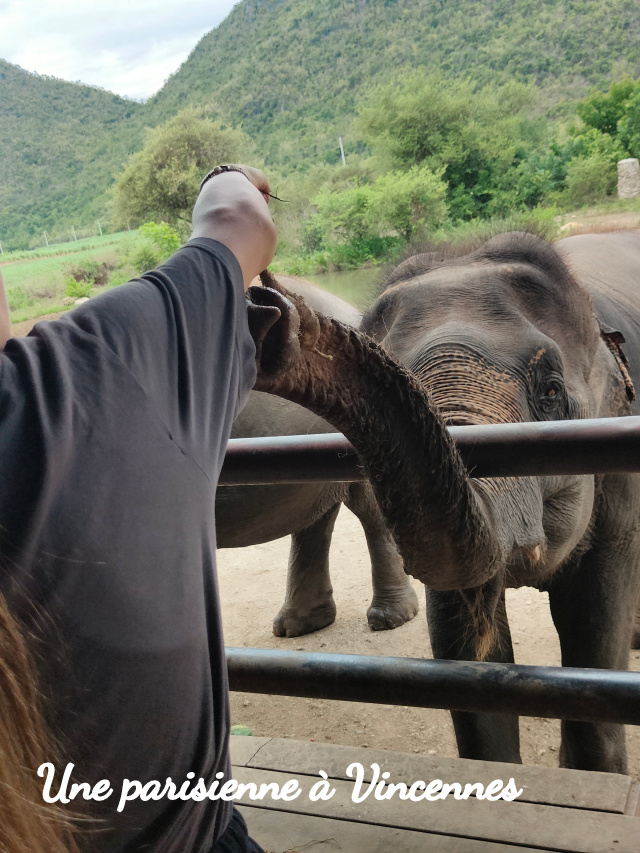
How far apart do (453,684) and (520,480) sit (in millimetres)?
514

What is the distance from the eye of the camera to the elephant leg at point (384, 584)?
388cm

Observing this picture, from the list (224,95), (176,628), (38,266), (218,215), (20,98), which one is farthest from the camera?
(224,95)

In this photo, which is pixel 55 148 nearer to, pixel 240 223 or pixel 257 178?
pixel 257 178

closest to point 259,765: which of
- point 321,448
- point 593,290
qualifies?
point 321,448

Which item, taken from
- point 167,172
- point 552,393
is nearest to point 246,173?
point 552,393

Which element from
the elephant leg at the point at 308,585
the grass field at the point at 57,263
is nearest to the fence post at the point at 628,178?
the grass field at the point at 57,263

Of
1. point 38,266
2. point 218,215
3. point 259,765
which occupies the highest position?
point 38,266

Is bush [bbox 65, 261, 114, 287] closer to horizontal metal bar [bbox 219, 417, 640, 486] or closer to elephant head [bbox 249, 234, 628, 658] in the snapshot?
elephant head [bbox 249, 234, 628, 658]

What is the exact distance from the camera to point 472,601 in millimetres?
1548

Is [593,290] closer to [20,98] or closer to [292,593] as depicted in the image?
[292,593]

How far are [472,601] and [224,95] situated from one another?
3836 centimetres

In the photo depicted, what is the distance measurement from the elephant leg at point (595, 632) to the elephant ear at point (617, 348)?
0.50m

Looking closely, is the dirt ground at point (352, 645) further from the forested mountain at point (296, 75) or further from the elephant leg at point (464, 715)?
the forested mountain at point (296, 75)

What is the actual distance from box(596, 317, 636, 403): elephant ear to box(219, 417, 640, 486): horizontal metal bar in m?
1.13
